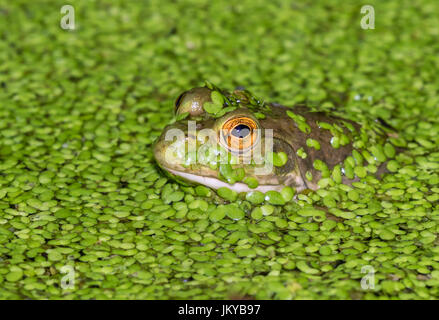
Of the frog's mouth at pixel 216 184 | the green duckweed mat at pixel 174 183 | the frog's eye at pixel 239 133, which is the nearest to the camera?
the green duckweed mat at pixel 174 183

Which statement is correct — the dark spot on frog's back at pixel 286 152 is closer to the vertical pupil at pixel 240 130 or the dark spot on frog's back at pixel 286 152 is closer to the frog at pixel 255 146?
the frog at pixel 255 146

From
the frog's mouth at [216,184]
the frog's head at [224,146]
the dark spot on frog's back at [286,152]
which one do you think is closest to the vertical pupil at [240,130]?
the frog's head at [224,146]

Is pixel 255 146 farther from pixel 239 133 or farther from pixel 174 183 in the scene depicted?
pixel 174 183

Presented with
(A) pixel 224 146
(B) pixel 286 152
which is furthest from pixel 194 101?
(B) pixel 286 152

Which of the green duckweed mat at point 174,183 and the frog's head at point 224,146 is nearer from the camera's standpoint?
the green duckweed mat at point 174,183

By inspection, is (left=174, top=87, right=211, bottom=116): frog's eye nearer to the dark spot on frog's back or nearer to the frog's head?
the frog's head

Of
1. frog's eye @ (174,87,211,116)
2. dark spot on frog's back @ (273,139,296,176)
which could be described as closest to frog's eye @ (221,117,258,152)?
dark spot on frog's back @ (273,139,296,176)

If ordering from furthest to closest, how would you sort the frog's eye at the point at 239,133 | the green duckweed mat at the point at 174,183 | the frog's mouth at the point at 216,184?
the frog's mouth at the point at 216,184
the frog's eye at the point at 239,133
the green duckweed mat at the point at 174,183
